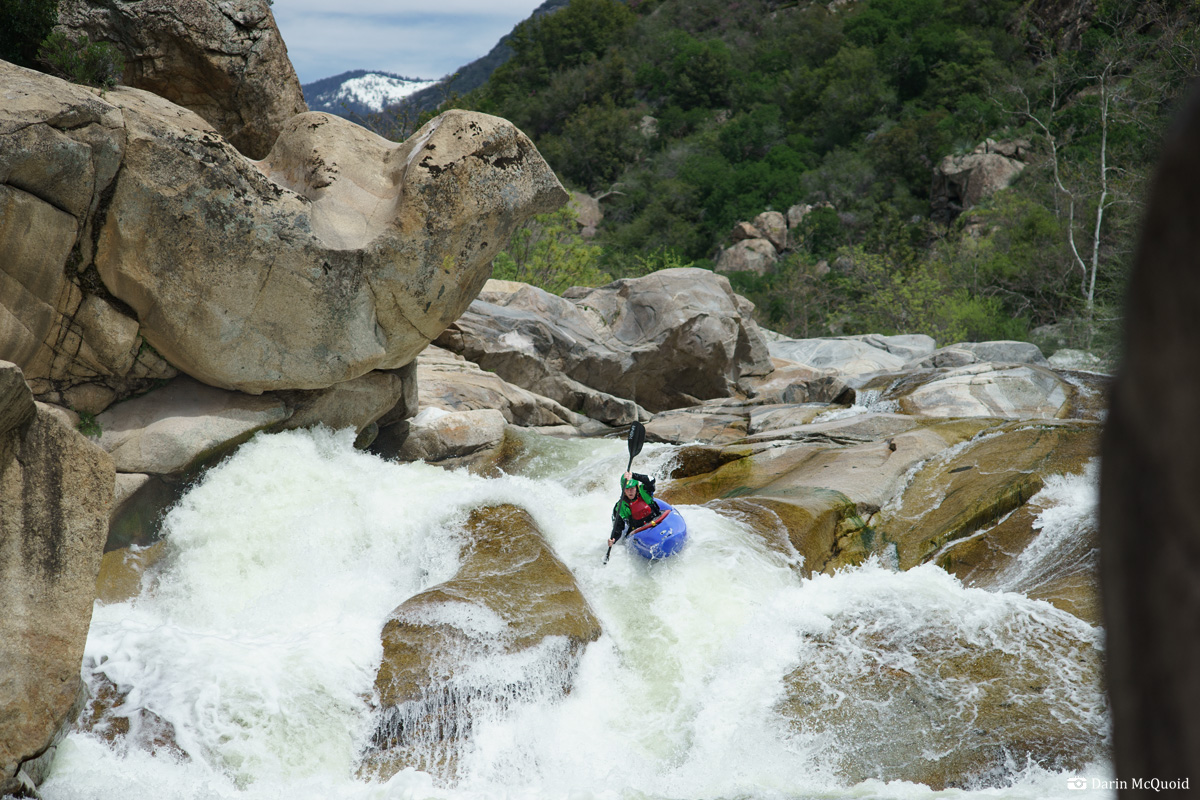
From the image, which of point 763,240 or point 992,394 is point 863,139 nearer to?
point 763,240

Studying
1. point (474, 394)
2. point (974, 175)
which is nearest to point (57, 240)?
point (474, 394)

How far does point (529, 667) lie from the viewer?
21.7 ft

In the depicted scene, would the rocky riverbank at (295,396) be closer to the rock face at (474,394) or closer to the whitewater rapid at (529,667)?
the rock face at (474,394)

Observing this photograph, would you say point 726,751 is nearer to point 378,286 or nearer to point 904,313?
point 378,286

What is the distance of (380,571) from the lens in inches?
327

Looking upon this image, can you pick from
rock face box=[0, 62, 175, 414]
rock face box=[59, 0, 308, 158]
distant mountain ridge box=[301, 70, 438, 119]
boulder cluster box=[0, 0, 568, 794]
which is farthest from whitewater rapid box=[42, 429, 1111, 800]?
distant mountain ridge box=[301, 70, 438, 119]

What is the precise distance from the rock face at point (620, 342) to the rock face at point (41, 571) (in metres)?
10.1

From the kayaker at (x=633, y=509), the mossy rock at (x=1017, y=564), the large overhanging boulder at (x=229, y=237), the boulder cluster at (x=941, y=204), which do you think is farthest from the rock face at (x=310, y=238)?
the boulder cluster at (x=941, y=204)

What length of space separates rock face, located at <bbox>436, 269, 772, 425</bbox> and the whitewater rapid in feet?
20.7

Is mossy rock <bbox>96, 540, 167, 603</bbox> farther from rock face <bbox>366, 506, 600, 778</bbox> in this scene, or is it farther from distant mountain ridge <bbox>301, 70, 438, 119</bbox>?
distant mountain ridge <bbox>301, 70, 438, 119</bbox>

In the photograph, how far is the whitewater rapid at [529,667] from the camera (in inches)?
226

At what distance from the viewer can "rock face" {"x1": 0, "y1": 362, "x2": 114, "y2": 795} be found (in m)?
5.07

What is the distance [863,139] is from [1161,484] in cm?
4315

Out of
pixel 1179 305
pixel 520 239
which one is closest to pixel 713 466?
pixel 1179 305
